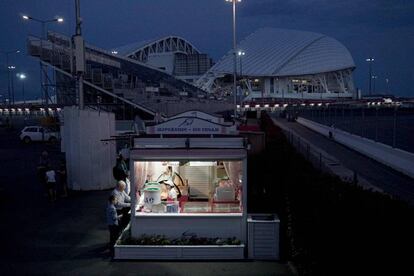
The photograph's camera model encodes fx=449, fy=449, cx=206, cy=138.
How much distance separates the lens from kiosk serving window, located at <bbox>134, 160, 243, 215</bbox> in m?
10.1

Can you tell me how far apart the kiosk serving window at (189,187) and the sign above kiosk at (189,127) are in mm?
695

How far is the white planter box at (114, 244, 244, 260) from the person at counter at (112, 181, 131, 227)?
1.71 metres

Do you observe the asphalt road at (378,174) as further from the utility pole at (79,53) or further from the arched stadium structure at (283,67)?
the arched stadium structure at (283,67)

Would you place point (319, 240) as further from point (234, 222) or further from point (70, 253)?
point (70, 253)

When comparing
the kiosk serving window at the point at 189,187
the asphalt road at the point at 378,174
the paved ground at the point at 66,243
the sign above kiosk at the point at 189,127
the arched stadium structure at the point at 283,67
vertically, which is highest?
the arched stadium structure at the point at 283,67

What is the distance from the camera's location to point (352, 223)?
17.4 ft

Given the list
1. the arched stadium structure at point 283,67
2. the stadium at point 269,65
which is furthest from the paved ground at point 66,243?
the arched stadium structure at point 283,67

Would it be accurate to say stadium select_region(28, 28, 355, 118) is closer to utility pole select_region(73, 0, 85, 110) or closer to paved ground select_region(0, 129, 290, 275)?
utility pole select_region(73, 0, 85, 110)

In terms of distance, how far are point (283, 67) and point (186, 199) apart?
105 metres

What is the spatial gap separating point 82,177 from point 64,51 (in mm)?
23213

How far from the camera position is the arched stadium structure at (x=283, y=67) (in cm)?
11325

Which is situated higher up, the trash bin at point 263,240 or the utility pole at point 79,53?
the utility pole at point 79,53

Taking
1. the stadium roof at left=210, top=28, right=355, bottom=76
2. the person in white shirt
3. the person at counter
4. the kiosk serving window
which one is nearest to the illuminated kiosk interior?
the kiosk serving window

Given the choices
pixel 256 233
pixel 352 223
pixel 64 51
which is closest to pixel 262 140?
pixel 256 233
